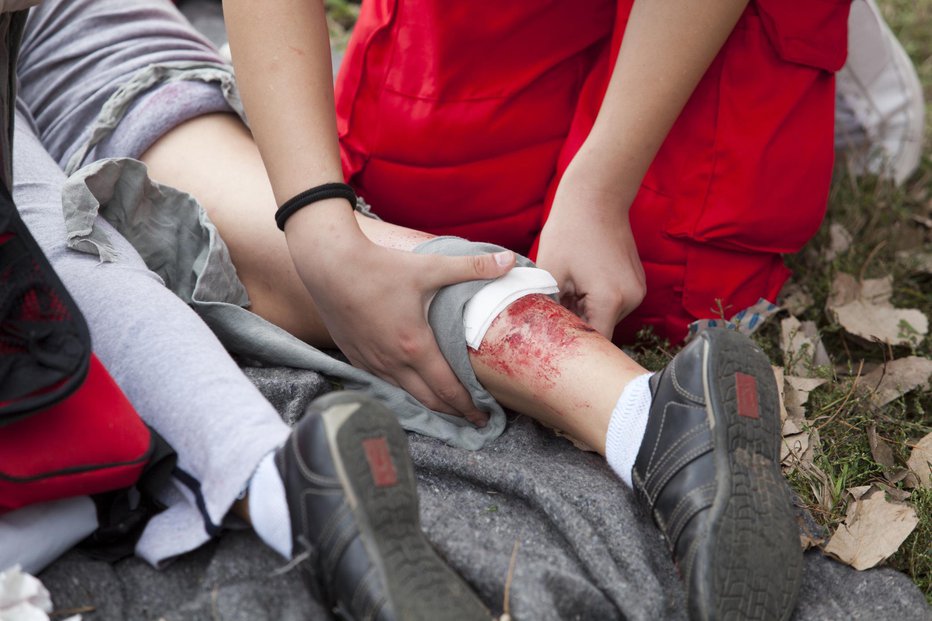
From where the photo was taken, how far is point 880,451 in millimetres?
1485

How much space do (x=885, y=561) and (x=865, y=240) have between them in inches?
43.0

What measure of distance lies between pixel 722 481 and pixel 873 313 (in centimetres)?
97

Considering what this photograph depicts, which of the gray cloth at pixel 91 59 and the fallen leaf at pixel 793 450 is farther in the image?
the gray cloth at pixel 91 59

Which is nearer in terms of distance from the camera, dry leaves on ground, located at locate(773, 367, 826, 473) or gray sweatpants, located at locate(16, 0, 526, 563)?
gray sweatpants, located at locate(16, 0, 526, 563)

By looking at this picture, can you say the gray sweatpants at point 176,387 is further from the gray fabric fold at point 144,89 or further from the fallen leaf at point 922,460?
the fallen leaf at point 922,460

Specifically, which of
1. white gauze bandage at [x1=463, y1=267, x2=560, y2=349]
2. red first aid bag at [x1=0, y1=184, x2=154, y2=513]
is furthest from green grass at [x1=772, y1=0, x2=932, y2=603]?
red first aid bag at [x1=0, y1=184, x2=154, y2=513]

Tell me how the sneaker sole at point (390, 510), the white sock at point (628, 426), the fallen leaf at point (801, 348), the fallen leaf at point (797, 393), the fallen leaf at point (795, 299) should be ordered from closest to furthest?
the sneaker sole at point (390, 510) → the white sock at point (628, 426) → the fallen leaf at point (797, 393) → the fallen leaf at point (801, 348) → the fallen leaf at point (795, 299)

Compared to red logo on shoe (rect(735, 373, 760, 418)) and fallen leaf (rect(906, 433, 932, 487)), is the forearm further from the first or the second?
fallen leaf (rect(906, 433, 932, 487))

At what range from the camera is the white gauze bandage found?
1356 millimetres

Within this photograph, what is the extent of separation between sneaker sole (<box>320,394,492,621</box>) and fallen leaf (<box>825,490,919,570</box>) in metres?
0.56

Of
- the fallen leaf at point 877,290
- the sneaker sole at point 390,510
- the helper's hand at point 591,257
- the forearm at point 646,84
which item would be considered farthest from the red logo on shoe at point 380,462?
the fallen leaf at point 877,290

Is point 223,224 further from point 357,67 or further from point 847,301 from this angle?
point 847,301

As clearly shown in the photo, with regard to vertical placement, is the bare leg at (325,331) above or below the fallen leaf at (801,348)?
above

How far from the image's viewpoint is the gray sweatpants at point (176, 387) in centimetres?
111
